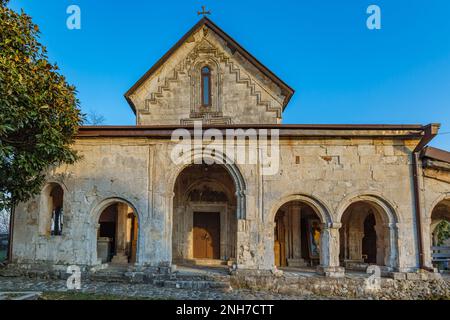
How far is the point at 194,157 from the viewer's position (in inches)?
374

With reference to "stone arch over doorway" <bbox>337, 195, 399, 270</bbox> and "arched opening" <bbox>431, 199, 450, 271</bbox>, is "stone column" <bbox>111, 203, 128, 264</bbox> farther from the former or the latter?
"arched opening" <bbox>431, 199, 450, 271</bbox>

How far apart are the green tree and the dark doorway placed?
10.5m

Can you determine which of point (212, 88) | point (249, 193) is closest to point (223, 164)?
point (249, 193)

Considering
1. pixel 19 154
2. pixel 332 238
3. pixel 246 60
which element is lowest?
pixel 332 238

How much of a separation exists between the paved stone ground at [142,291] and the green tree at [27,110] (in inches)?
91.8

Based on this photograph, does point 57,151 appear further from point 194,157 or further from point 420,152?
point 420,152

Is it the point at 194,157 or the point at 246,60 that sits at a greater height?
the point at 246,60

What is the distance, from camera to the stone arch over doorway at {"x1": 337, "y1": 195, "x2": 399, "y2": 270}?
9.03 metres

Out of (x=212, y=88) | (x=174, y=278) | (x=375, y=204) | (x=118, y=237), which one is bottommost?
(x=174, y=278)

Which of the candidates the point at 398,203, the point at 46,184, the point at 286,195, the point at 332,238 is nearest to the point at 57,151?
the point at 46,184

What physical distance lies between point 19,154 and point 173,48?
23.9 feet

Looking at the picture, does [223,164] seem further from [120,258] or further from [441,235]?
[441,235]

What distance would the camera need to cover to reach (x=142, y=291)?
26.5 feet

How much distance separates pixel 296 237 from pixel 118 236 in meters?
6.61
